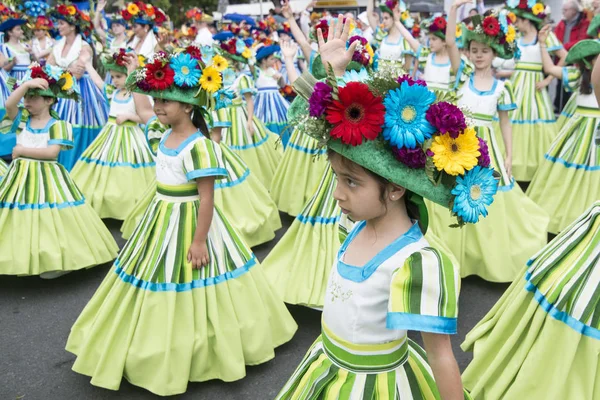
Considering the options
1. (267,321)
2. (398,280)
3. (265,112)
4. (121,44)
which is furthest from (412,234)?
(121,44)

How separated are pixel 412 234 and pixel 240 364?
1.78 metres

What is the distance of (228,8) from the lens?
1892 cm

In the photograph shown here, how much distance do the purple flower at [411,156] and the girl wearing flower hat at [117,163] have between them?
15.5ft

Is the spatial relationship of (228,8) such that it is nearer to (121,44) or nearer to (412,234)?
(121,44)

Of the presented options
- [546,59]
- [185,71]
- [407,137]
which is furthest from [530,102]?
[407,137]

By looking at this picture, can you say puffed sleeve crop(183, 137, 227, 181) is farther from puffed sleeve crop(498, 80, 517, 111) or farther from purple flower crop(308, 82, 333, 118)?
puffed sleeve crop(498, 80, 517, 111)

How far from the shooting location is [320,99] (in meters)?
1.80

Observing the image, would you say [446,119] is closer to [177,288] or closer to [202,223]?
[202,223]

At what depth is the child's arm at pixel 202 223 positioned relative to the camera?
329cm

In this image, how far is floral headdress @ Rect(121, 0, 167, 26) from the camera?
310 inches

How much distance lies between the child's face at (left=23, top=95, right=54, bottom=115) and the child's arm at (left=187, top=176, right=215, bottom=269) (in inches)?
83.1

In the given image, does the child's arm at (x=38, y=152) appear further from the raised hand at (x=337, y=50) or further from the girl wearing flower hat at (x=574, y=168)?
Answer: the girl wearing flower hat at (x=574, y=168)

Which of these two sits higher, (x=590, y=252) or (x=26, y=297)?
(x=590, y=252)

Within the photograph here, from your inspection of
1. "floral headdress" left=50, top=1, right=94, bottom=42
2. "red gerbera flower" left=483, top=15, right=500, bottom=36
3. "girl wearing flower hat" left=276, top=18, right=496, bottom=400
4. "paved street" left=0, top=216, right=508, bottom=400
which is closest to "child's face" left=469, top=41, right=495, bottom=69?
"red gerbera flower" left=483, top=15, right=500, bottom=36
